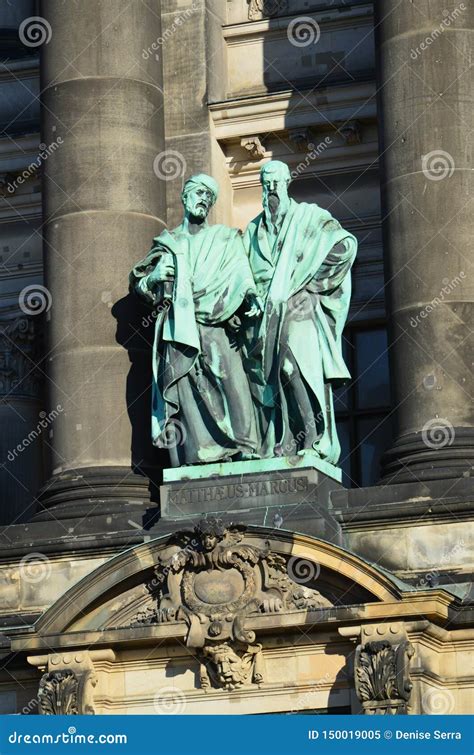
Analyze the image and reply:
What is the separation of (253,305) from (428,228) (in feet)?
6.99

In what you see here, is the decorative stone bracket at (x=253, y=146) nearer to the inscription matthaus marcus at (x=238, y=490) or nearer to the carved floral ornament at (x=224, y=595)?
the inscription matthaus marcus at (x=238, y=490)

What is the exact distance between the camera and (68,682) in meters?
25.3

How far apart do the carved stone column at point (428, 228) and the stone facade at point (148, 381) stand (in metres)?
0.03

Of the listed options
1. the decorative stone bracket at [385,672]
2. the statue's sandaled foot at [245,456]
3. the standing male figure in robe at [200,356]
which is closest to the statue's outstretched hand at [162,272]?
the standing male figure in robe at [200,356]

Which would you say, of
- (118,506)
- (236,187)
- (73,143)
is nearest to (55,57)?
(73,143)

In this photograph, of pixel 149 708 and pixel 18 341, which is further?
pixel 18 341

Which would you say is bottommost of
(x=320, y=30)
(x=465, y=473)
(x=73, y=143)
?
(x=465, y=473)

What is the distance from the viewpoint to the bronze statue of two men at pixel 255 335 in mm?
26734

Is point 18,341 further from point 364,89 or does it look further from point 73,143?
point 364,89

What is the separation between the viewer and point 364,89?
3012 cm

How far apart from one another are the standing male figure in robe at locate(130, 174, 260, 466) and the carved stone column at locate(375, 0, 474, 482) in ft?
5.59

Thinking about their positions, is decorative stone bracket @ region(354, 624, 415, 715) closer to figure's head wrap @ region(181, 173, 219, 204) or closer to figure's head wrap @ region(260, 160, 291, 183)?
figure's head wrap @ region(260, 160, 291, 183)

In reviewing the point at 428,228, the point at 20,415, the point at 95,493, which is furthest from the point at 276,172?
the point at 20,415

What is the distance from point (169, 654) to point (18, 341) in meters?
6.39
